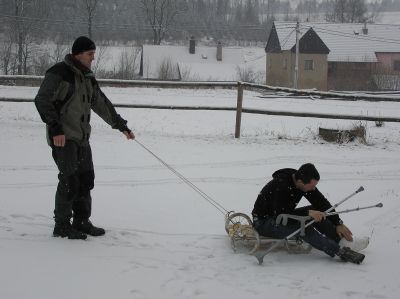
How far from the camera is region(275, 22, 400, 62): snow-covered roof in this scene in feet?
141

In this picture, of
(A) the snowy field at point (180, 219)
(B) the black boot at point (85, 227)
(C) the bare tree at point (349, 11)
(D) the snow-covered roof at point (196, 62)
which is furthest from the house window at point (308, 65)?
(B) the black boot at point (85, 227)

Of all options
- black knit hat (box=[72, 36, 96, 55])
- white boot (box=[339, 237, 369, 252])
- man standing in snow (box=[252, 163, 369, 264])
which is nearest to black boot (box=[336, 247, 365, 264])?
man standing in snow (box=[252, 163, 369, 264])

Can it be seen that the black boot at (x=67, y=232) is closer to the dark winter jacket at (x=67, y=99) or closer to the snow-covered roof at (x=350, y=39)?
the dark winter jacket at (x=67, y=99)

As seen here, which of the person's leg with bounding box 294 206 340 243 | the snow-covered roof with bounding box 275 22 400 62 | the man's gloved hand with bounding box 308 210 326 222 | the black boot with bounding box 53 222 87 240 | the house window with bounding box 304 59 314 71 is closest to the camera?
the man's gloved hand with bounding box 308 210 326 222

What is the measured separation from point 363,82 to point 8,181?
4075 cm

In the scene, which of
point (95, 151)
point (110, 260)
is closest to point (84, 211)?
point (110, 260)

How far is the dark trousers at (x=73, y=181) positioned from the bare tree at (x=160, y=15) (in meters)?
58.5

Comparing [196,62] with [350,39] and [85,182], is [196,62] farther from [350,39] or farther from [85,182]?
[85,182]

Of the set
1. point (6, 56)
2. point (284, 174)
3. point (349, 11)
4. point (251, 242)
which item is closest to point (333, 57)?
point (6, 56)

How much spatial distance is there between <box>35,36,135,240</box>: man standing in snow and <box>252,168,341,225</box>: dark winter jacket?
162cm

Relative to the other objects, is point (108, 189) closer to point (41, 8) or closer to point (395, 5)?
point (41, 8)

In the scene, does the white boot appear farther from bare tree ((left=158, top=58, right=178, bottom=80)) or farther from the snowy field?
bare tree ((left=158, top=58, right=178, bottom=80))

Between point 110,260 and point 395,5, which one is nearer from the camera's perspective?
point 110,260

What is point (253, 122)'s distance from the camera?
13930mm
